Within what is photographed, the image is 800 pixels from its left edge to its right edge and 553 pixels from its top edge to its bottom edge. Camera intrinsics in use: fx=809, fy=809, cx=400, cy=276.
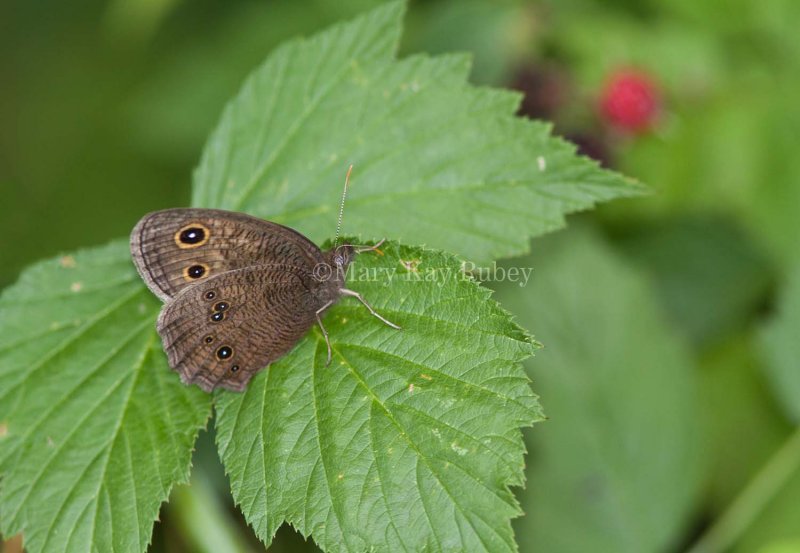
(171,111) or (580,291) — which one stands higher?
(171,111)

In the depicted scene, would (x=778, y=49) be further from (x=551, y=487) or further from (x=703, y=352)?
(x=551, y=487)

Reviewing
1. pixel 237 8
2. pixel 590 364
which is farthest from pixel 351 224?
pixel 237 8

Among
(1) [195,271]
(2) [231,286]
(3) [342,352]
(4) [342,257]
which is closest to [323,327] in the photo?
(3) [342,352]

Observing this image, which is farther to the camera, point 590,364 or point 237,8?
point 237,8

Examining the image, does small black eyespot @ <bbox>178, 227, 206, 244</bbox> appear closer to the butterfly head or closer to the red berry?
the butterfly head

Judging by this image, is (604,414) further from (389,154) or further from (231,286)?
(231,286)

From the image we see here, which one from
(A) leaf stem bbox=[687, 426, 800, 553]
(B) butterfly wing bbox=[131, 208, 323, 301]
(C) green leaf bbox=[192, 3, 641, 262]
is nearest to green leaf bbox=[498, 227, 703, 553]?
(A) leaf stem bbox=[687, 426, 800, 553]
